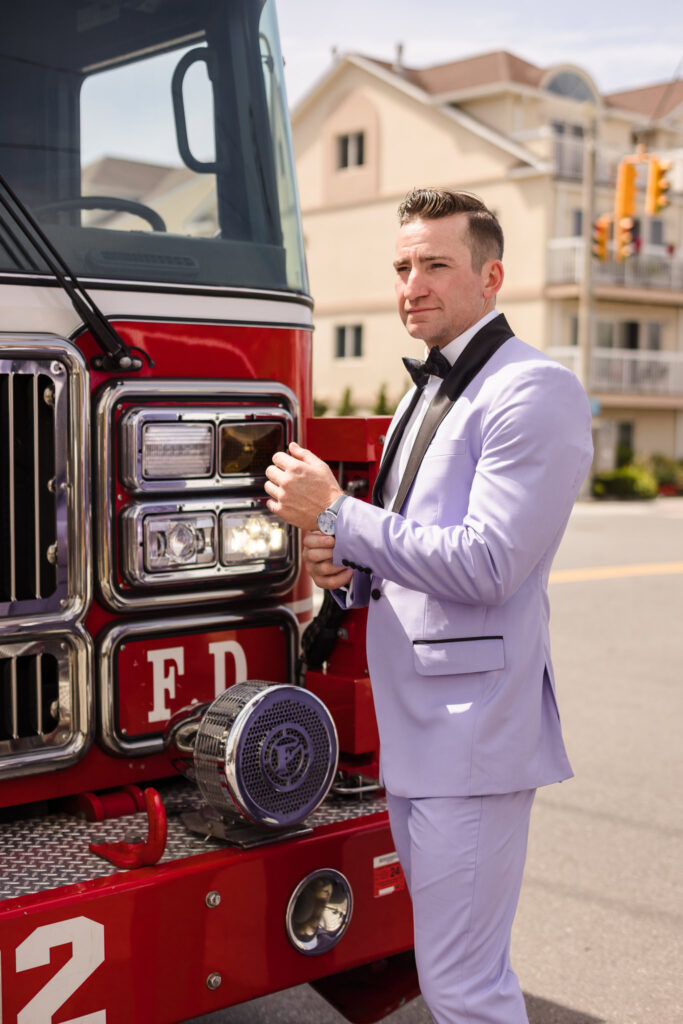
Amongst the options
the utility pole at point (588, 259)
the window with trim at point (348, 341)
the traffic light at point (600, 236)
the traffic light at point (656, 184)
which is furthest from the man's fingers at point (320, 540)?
the window with trim at point (348, 341)

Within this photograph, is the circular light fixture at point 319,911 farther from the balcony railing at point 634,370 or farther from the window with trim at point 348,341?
the window with trim at point 348,341

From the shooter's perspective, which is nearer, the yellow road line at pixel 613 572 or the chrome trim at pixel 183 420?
the chrome trim at pixel 183 420

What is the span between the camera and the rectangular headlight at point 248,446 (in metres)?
2.94

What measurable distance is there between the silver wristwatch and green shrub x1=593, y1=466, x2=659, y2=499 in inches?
1043

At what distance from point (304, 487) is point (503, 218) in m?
31.8

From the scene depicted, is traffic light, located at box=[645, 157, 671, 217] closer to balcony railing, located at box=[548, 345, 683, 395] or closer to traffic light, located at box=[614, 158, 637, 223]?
traffic light, located at box=[614, 158, 637, 223]

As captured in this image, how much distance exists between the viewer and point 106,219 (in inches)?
118

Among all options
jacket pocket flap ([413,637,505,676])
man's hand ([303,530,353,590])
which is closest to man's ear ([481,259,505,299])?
man's hand ([303,530,353,590])

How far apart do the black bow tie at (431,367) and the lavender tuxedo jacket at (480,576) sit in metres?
0.11

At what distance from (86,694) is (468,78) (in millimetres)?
35098

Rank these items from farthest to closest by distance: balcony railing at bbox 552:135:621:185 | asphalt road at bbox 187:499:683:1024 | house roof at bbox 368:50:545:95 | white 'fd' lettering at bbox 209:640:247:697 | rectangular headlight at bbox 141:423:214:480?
house roof at bbox 368:50:545:95
balcony railing at bbox 552:135:621:185
asphalt road at bbox 187:499:683:1024
white 'fd' lettering at bbox 209:640:247:697
rectangular headlight at bbox 141:423:214:480

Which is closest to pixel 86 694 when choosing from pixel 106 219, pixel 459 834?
pixel 459 834

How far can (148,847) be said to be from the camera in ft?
8.05

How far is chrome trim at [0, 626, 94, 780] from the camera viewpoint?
2682mm
